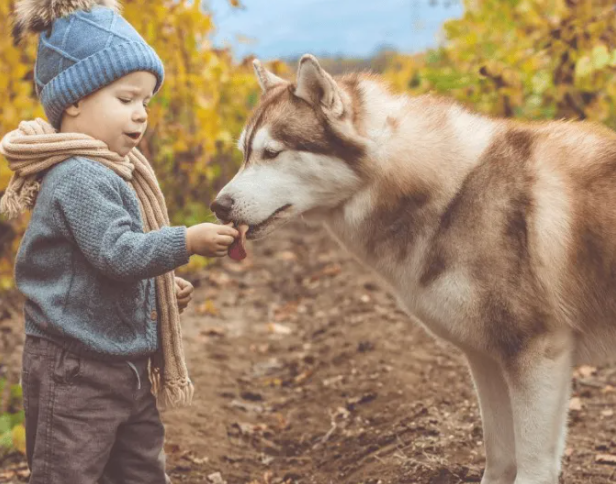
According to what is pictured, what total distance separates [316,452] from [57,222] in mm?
2307

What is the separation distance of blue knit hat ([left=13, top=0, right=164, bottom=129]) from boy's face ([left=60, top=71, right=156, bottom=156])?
0.03 meters

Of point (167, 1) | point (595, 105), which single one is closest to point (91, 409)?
point (167, 1)

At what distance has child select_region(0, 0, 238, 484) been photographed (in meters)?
2.62

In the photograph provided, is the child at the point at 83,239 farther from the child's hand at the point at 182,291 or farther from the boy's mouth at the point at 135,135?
the child's hand at the point at 182,291

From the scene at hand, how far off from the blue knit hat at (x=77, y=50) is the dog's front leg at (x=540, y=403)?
1.75 metres

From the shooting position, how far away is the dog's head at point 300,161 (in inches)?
122

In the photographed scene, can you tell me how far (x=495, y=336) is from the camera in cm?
294

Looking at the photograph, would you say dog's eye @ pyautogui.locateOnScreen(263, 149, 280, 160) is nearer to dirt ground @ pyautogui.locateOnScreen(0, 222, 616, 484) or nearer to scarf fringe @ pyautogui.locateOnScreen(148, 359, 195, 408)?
scarf fringe @ pyautogui.locateOnScreen(148, 359, 195, 408)

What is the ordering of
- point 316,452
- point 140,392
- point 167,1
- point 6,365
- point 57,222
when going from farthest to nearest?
point 167,1 → point 6,365 → point 316,452 → point 140,392 → point 57,222

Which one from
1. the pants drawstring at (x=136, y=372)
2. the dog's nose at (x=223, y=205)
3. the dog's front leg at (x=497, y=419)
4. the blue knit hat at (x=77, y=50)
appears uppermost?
Result: the blue knit hat at (x=77, y=50)

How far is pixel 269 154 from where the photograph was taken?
3205 mm

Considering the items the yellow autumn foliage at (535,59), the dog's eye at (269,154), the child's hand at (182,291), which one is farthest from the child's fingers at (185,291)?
the yellow autumn foliage at (535,59)

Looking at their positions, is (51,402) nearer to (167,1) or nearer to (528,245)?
(528,245)

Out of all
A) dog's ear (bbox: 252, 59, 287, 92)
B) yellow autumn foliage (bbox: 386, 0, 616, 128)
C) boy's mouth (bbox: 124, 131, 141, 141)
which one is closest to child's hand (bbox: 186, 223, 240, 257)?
boy's mouth (bbox: 124, 131, 141, 141)
